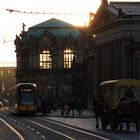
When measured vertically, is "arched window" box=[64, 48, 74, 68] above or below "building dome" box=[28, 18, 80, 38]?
below

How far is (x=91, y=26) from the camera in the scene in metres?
90.1

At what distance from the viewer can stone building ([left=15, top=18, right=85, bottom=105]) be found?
488ft

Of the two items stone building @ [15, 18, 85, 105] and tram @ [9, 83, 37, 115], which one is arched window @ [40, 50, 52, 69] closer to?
stone building @ [15, 18, 85, 105]

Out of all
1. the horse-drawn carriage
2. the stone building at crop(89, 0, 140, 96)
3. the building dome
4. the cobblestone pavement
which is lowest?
the cobblestone pavement

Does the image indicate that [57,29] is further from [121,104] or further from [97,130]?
[121,104]

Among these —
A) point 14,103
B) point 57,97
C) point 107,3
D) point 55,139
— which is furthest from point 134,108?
Answer: point 57,97

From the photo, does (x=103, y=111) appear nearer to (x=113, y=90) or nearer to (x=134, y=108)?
(x=113, y=90)

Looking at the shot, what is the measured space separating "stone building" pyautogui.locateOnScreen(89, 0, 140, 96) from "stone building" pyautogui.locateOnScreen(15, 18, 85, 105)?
56.3m

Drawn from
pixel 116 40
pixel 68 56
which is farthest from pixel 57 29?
pixel 116 40

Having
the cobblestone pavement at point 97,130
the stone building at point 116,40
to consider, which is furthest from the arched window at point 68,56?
the cobblestone pavement at point 97,130

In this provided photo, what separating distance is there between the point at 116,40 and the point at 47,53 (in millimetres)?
75141

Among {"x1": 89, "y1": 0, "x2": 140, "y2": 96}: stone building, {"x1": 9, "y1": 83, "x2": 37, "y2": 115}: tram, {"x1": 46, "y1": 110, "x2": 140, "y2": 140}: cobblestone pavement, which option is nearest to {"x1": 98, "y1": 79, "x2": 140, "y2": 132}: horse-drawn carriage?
{"x1": 46, "y1": 110, "x2": 140, "y2": 140}: cobblestone pavement

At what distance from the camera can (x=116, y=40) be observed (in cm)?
8031

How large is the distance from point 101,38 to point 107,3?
560 cm
